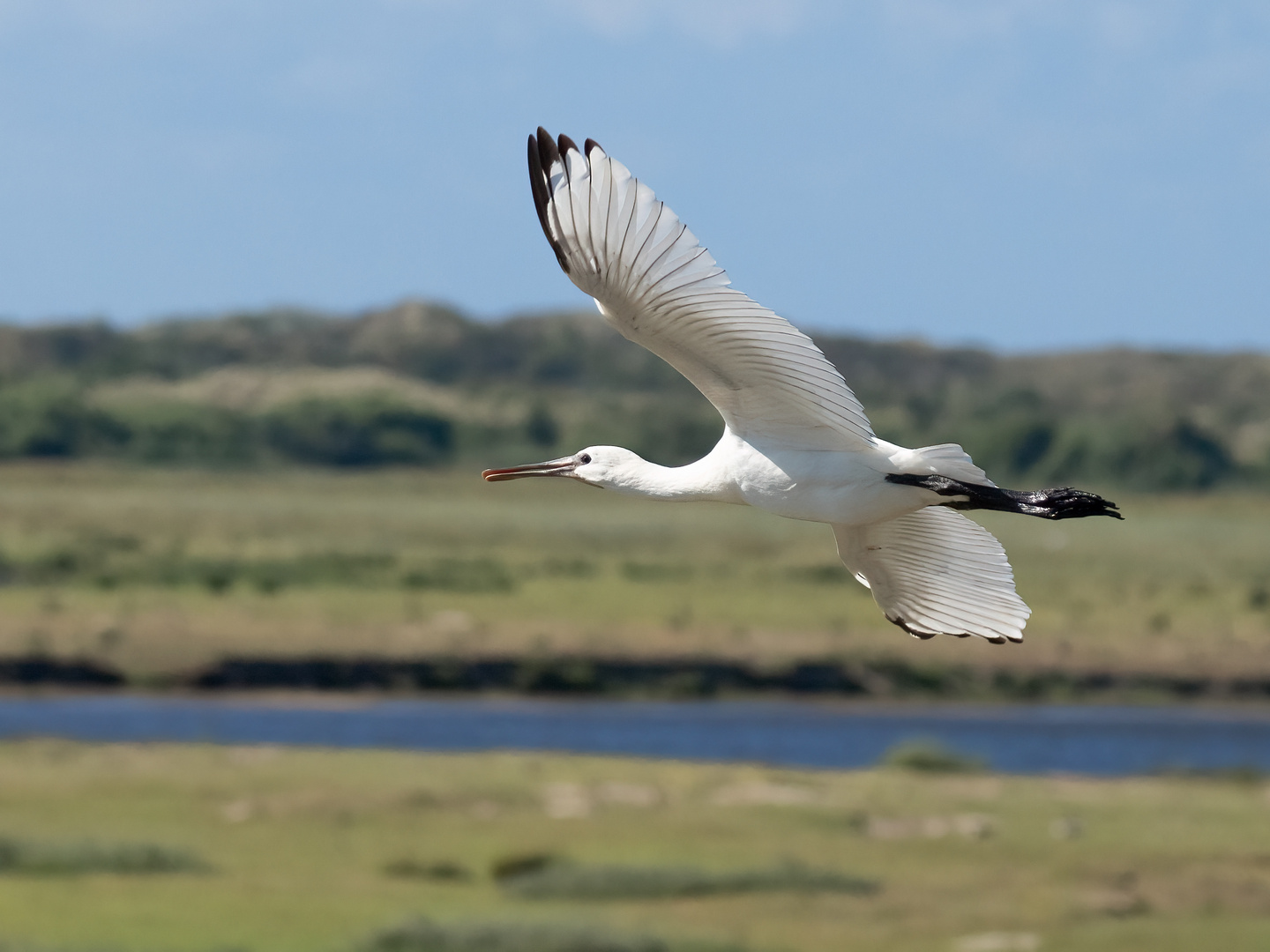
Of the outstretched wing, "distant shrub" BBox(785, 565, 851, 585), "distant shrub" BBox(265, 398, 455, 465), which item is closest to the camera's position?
the outstretched wing

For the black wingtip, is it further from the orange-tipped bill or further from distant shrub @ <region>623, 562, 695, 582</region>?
distant shrub @ <region>623, 562, 695, 582</region>

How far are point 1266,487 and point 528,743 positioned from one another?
180ft

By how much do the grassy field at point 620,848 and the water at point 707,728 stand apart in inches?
277

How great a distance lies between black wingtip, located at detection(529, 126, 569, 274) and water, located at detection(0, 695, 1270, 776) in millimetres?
40938

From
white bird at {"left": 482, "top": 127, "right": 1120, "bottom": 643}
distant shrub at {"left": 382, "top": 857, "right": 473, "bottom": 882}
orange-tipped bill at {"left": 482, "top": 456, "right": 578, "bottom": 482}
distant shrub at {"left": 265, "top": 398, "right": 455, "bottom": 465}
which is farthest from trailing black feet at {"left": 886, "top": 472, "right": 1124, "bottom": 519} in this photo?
distant shrub at {"left": 265, "top": 398, "right": 455, "bottom": 465}

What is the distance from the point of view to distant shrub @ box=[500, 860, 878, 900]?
33031 mm

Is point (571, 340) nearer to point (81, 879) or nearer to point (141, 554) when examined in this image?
point (141, 554)

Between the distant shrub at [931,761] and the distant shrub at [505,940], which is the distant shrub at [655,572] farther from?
the distant shrub at [505,940]

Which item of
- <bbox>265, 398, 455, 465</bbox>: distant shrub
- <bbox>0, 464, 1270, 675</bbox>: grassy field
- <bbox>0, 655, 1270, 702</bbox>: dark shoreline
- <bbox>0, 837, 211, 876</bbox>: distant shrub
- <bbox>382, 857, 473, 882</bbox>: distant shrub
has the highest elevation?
<bbox>265, 398, 455, 465</bbox>: distant shrub

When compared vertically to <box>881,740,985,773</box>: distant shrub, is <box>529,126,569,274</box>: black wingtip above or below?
above

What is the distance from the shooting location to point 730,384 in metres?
8.60

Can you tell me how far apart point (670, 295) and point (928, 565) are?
228 centimetres

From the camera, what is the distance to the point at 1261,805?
40094 mm

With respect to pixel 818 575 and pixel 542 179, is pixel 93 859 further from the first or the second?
pixel 818 575
